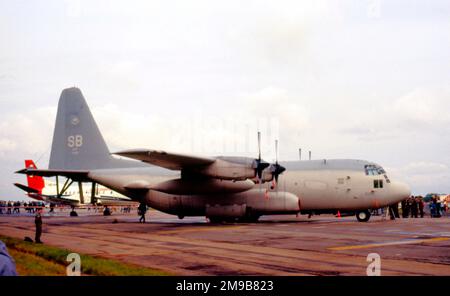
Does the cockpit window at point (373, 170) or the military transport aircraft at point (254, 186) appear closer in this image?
the military transport aircraft at point (254, 186)

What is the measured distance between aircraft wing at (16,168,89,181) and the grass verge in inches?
633

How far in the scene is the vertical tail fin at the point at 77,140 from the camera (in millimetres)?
33594

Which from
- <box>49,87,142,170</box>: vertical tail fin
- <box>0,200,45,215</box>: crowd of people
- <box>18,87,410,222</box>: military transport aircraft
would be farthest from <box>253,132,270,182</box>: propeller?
<box>0,200,45,215</box>: crowd of people

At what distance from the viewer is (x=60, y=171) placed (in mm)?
31062

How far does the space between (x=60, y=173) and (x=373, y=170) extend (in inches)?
815

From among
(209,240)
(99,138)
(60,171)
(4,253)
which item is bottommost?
(209,240)

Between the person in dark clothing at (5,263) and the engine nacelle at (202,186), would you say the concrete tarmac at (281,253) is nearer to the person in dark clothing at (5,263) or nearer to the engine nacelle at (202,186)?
the person in dark clothing at (5,263)

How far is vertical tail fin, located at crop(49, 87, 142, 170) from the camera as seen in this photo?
33594mm

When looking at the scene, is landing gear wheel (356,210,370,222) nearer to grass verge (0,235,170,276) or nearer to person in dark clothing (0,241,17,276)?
grass verge (0,235,170,276)

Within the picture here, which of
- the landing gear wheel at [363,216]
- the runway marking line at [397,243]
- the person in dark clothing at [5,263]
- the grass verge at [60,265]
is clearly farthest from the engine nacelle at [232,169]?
the person in dark clothing at [5,263]

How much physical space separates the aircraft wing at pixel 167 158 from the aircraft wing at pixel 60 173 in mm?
8087
